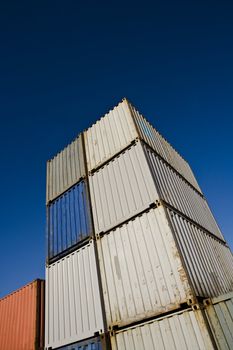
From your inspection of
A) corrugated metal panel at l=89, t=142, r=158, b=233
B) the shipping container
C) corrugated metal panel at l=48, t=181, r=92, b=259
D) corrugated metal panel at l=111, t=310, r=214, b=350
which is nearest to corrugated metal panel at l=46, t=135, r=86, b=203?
corrugated metal panel at l=48, t=181, r=92, b=259

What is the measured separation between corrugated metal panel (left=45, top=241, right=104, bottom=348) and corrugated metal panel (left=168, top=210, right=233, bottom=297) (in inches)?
118

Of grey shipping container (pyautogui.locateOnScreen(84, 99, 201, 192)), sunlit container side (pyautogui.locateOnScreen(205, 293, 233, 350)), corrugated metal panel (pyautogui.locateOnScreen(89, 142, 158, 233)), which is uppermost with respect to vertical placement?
grey shipping container (pyautogui.locateOnScreen(84, 99, 201, 192))

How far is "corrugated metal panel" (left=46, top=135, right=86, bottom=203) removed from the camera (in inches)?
476

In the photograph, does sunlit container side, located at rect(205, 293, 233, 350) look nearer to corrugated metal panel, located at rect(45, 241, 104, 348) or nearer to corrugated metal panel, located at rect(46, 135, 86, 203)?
corrugated metal panel, located at rect(45, 241, 104, 348)

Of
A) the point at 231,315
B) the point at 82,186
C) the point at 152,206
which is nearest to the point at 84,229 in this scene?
the point at 82,186

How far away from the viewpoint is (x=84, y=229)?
9977 millimetres

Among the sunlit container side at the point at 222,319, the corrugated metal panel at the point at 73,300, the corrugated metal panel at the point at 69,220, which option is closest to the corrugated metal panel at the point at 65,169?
the corrugated metal panel at the point at 69,220

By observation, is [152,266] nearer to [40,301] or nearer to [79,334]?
[79,334]

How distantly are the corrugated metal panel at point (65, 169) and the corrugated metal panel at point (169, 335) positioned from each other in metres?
6.44

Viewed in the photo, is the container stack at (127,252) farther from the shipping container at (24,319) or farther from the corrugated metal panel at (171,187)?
the shipping container at (24,319)

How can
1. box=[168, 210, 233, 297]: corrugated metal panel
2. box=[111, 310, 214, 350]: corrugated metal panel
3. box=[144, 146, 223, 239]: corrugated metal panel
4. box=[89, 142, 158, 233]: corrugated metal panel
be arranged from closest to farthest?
box=[111, 310, 214, 350]: corrugated metal panel → box=[168, 210, 233, 297]: corrugated metal panel → box=[89, 142, 158, 233]: corrugated metal panel → box=[144, 146, 223, 239]: corrugated metal panel

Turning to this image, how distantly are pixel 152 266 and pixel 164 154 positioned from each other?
6.25 metres

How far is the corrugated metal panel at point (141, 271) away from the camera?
274 inches

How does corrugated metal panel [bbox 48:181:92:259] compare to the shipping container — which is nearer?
corrugated metal panel [bbox 48:181:92:259]
